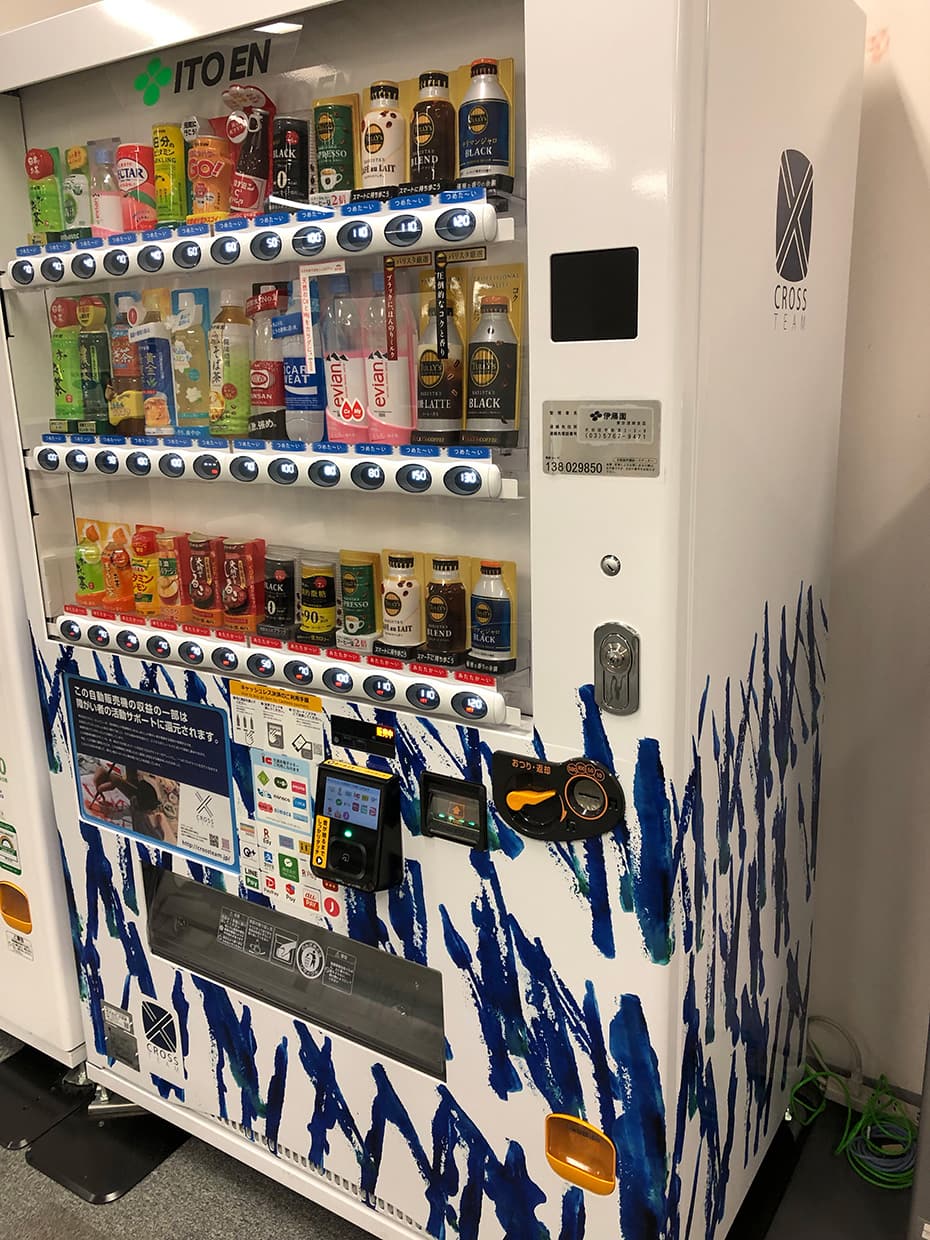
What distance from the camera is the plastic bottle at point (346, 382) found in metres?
1.63

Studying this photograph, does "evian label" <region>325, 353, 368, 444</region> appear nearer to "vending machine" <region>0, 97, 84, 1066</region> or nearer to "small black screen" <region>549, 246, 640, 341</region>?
"small black screen" <region>549, 246, 640, 341</region>

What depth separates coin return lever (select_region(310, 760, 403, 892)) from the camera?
1604 millimetres

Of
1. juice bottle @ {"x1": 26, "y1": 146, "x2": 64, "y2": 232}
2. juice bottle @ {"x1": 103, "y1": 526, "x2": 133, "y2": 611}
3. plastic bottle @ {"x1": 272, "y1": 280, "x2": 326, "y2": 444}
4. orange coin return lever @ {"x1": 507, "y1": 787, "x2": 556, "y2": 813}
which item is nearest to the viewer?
orange coin return lever @ {"x1": 507, "y1": 787, "x2": 556, "y2": 813}

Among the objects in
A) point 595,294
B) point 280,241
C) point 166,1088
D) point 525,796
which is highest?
point 280,241

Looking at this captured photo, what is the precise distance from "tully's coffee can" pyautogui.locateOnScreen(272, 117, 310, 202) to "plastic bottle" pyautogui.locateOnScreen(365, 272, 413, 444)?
0.25m

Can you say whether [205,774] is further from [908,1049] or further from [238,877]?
[908,1049]

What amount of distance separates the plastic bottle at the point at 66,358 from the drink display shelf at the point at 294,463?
3.0 inches

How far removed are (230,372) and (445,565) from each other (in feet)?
1.80

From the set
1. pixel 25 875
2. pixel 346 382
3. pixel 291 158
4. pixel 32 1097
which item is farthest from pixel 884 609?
pixel 32 1097

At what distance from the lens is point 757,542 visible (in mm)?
1545

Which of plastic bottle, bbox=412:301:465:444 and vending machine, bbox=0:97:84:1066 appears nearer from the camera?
plastic bottle, bbox=412:301:465:444

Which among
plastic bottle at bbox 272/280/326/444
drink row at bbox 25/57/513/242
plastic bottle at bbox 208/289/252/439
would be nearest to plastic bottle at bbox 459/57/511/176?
drink row at bbox 25/57/513/242

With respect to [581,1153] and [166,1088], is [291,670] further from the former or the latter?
[166,1088]

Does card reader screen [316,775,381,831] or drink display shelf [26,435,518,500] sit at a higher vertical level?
drink display shelf [26,435,518,500]
